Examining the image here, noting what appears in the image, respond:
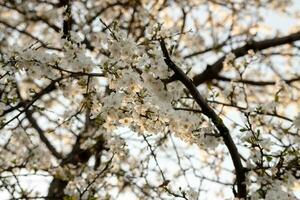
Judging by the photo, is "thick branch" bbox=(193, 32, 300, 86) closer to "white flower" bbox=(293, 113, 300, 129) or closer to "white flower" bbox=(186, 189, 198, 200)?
"white flower" bbox=(293, 113, 300, 129)

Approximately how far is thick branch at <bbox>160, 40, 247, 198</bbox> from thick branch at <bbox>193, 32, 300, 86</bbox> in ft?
11.0

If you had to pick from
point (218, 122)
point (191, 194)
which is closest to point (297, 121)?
point (218, 122)

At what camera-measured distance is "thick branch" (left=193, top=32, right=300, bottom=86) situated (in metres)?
6.22

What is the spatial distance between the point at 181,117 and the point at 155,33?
0.56 meters

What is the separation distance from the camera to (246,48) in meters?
6.23

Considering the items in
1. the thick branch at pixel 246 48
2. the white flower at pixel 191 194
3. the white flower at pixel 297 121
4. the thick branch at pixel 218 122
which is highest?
the thick branch at pixel 246 48

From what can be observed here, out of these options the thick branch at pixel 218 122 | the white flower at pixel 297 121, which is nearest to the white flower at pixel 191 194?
the thick branch at pixel 218 122

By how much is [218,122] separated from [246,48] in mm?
3586

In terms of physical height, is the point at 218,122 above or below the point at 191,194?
above

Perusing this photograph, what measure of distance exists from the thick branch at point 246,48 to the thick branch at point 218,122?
3.35m

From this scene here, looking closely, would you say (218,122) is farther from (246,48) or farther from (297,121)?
(246,48)

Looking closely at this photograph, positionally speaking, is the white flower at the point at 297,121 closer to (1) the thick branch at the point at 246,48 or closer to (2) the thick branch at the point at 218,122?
(2) the thick branch at the point at 218,122

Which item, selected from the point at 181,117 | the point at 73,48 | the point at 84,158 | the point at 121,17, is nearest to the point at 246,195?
the point at 181,117

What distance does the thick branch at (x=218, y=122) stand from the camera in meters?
2.66
